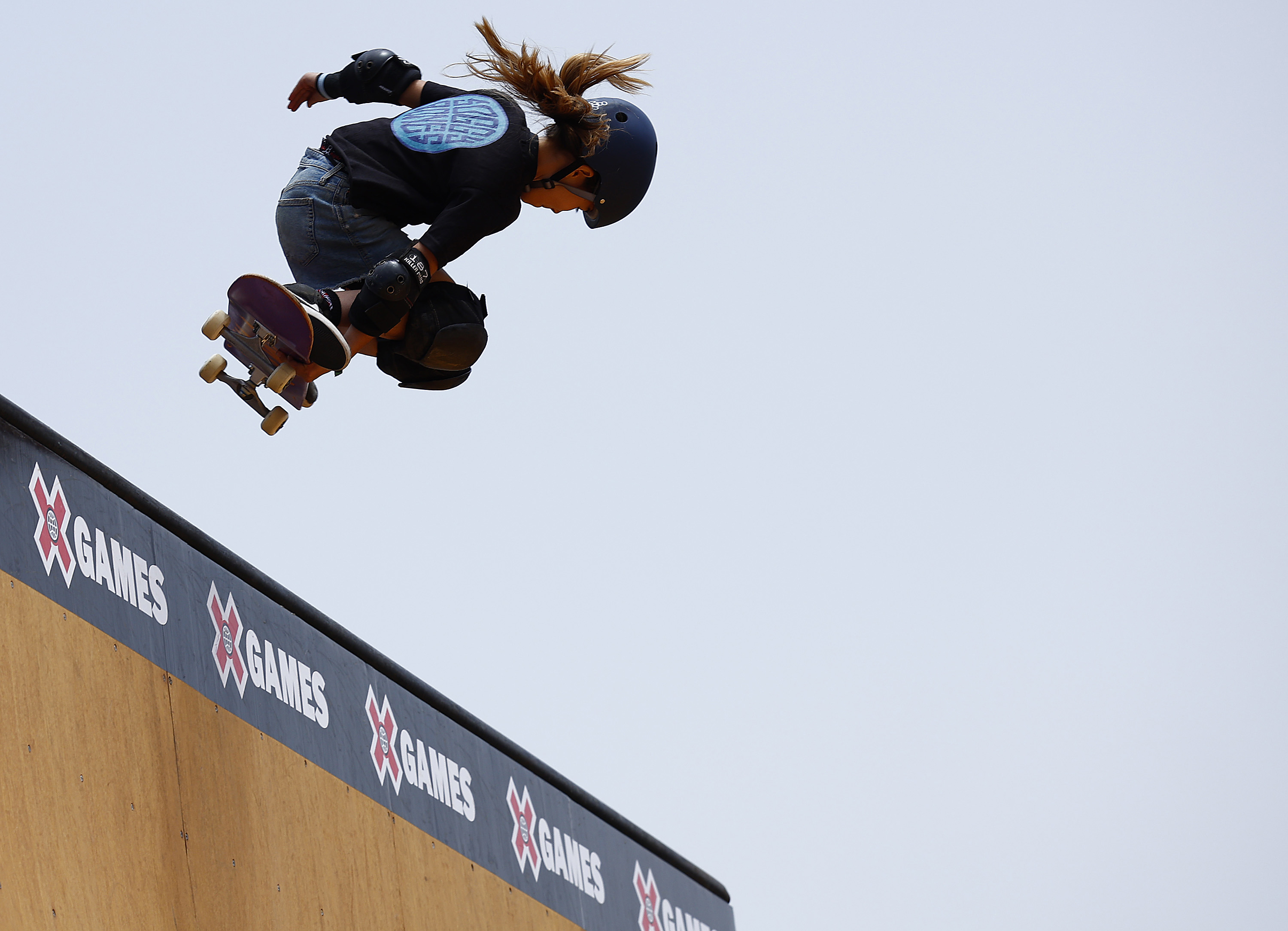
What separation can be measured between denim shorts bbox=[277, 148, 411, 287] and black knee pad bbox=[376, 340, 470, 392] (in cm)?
23

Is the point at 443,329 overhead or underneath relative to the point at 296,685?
overhead

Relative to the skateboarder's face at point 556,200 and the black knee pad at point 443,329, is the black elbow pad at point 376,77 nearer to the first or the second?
the skateboarder's face at point 556,200

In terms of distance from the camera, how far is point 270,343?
13.1 ft

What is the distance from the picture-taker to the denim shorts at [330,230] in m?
4.25

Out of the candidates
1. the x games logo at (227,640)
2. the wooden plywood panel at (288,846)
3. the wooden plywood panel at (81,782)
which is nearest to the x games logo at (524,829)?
the wooden plywood panel at (288,846)

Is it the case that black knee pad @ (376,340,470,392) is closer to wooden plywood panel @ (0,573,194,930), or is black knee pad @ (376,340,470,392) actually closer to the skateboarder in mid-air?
the skateboarder in mid-air

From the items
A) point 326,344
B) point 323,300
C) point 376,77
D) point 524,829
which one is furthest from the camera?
point 524,829

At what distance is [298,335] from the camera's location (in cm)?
396

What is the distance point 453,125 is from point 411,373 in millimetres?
722

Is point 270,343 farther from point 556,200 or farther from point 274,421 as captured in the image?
point 556,200

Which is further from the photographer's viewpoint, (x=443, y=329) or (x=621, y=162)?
(x=621, y=162)

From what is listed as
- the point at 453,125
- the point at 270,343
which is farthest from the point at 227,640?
the point at 453,125

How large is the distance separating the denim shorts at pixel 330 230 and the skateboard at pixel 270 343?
13.3 inches

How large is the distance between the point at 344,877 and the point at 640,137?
258cm
